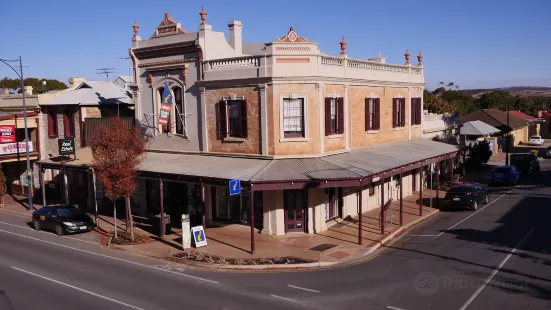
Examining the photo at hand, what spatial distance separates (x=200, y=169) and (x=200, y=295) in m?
9.10

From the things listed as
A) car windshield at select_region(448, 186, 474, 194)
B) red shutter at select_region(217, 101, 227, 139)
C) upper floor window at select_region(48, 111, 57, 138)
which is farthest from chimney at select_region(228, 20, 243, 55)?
upper floor window at select_region(48, 111, 57, 138)

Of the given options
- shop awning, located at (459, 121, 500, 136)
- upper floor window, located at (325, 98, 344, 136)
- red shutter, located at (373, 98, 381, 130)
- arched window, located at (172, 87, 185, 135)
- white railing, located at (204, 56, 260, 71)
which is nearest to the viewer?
white railing, located at (204, 56, 260, 71)

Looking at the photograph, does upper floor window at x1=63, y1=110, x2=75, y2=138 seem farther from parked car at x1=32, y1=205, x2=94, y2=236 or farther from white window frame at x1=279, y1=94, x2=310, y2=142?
white window frame at x1=279, y1=94, x2=310, y2=142

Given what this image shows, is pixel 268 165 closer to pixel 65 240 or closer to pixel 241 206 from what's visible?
pixel 241 206

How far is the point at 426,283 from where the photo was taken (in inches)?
637

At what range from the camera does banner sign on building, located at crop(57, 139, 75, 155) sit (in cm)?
3097

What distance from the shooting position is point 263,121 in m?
24.2

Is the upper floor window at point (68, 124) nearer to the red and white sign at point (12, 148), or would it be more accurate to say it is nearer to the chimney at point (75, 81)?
the red and white sign at point (12, 148)

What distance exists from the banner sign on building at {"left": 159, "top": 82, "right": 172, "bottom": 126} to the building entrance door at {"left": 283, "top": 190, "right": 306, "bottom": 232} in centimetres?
822

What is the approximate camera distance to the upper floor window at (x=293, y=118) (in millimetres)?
24297

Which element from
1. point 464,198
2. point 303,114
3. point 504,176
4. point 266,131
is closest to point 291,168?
point 266,131

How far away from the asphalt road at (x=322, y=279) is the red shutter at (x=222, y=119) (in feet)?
25.5

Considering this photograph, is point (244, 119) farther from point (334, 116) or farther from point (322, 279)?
point (322, 279)

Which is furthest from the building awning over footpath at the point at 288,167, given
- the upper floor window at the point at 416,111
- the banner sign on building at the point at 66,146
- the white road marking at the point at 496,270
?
the white road marking at the point at 496,270
